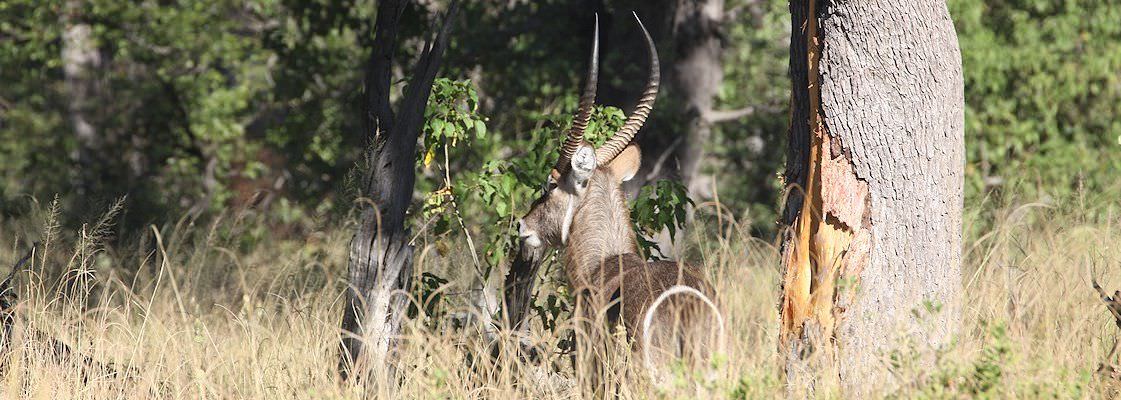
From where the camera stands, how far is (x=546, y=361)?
16.5 feet

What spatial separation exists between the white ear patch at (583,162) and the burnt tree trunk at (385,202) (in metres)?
0.79

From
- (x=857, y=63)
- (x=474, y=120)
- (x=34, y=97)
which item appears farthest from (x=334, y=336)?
(x=34, y=97)

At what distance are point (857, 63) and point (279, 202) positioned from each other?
1018 centimetres

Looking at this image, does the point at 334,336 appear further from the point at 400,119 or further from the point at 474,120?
the point at 474,120

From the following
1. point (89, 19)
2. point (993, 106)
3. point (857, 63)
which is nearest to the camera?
point (857, 63)

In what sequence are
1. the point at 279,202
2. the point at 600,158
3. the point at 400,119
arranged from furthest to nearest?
the point at 279,202, the point at 600,158, the point at 400,119

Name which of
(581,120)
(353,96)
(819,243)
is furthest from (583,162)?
(353,96)

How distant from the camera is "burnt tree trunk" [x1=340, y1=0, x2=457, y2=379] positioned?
5.48 metres

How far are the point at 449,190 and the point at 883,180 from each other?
2.21 m

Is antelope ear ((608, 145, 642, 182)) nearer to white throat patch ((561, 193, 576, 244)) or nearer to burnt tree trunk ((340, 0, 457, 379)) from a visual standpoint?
white throat patch ((561, 193, 576, 244))

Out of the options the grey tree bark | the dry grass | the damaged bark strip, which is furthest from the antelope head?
the grey tree bark

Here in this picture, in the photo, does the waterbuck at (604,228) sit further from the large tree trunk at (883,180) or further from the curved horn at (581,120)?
the large tree trunk at (883,180)

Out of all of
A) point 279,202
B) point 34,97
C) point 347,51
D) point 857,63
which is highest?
point 857,63

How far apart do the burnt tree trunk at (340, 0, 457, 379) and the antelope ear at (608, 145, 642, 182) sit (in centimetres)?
120
